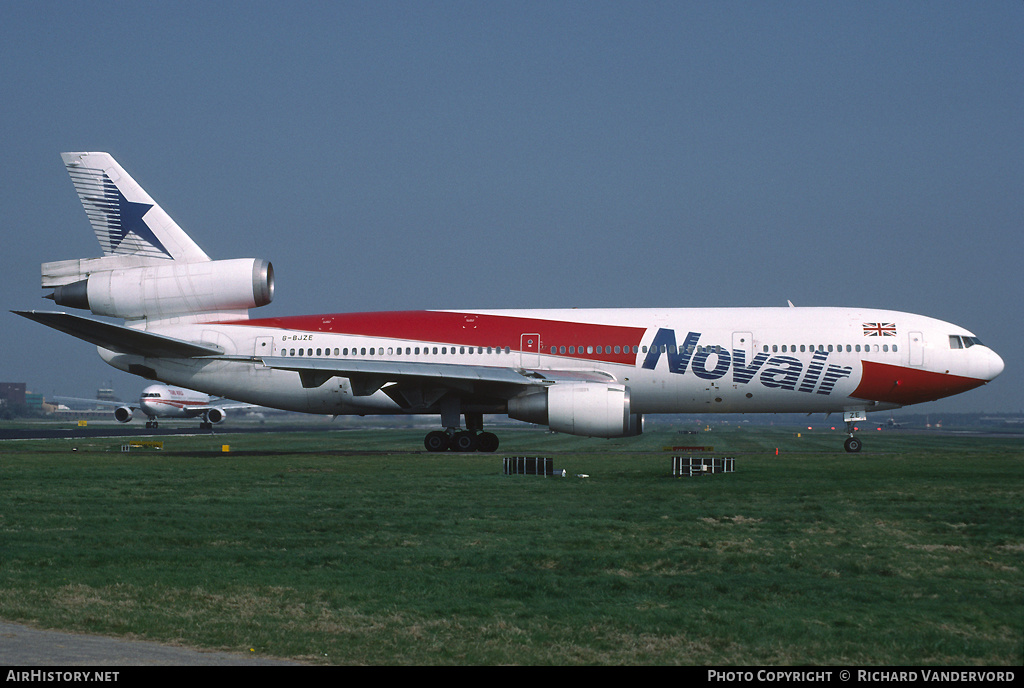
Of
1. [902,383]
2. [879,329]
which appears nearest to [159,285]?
[879,329]

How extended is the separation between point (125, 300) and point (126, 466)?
28.4 ft

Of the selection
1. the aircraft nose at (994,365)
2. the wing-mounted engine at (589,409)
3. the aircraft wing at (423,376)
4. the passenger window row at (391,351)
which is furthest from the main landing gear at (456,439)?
the aircraft nose at (994,365)

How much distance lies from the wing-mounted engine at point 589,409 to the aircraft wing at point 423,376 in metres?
1.09

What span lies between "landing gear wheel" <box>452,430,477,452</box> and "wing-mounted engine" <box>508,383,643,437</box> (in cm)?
423

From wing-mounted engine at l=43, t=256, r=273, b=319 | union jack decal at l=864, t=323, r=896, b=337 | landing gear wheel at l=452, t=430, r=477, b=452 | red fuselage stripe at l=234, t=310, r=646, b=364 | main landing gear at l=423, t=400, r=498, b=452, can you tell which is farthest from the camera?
wing-mounted engine at l=43, t=256, r=273, b=319

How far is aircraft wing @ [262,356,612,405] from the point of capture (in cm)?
2648

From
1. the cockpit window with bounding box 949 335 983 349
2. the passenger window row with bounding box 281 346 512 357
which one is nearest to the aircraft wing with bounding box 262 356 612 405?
the passenger window row with bounding box 281 346 512 357

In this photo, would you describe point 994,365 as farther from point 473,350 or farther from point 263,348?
point 263,348

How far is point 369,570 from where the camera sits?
9.83m

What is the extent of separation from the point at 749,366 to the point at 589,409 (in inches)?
218

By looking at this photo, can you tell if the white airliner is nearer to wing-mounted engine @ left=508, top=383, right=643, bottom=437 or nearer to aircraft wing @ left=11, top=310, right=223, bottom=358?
aircraft wing @ left=11, top=310, right=223, bottom=358

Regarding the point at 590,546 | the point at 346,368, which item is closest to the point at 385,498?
the point at 590,546
